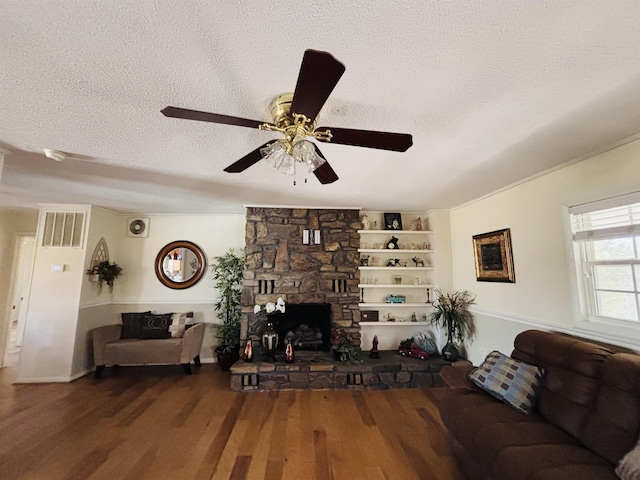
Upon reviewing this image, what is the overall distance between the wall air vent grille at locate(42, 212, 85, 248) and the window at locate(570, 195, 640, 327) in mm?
6117

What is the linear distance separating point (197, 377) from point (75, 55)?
4.02 metres

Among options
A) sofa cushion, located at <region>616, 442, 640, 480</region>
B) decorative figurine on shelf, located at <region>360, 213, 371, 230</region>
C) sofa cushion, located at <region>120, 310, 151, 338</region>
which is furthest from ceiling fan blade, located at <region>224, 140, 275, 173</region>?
sofa cushion, located at <region>120, 310, 151, 338</region>

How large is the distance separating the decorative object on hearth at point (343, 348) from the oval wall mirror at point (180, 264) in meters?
2.54

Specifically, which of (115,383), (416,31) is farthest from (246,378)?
(416,31)

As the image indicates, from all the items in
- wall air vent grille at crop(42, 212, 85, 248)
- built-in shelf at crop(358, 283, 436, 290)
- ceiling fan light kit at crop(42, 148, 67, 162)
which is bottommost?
built-in shelf at crop(358, 283, 436, 290)

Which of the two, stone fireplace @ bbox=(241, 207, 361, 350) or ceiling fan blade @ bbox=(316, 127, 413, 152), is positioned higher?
ceiling fan blade @ bbox=(316, 127, 413, 152)

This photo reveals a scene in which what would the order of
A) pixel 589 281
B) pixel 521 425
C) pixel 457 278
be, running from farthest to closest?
pixel 457 278
pixel 589 281
pixel 521 425

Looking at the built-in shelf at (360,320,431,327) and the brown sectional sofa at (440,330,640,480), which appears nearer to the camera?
the brown sectional sofa at (440,330,640,480)

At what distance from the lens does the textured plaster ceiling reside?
1.09 m

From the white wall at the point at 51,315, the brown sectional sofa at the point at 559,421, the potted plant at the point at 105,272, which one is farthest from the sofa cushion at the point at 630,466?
the potted plant at the point at 105,272

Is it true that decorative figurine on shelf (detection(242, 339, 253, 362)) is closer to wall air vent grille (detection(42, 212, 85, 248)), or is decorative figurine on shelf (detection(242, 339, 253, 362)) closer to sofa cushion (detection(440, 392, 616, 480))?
sofa cushion (detection(440, 392, 616, 480))

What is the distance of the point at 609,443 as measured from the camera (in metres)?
1.62

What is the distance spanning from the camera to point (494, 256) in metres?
3.54

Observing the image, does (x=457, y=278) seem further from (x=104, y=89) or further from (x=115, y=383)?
(x=115, y=383)
